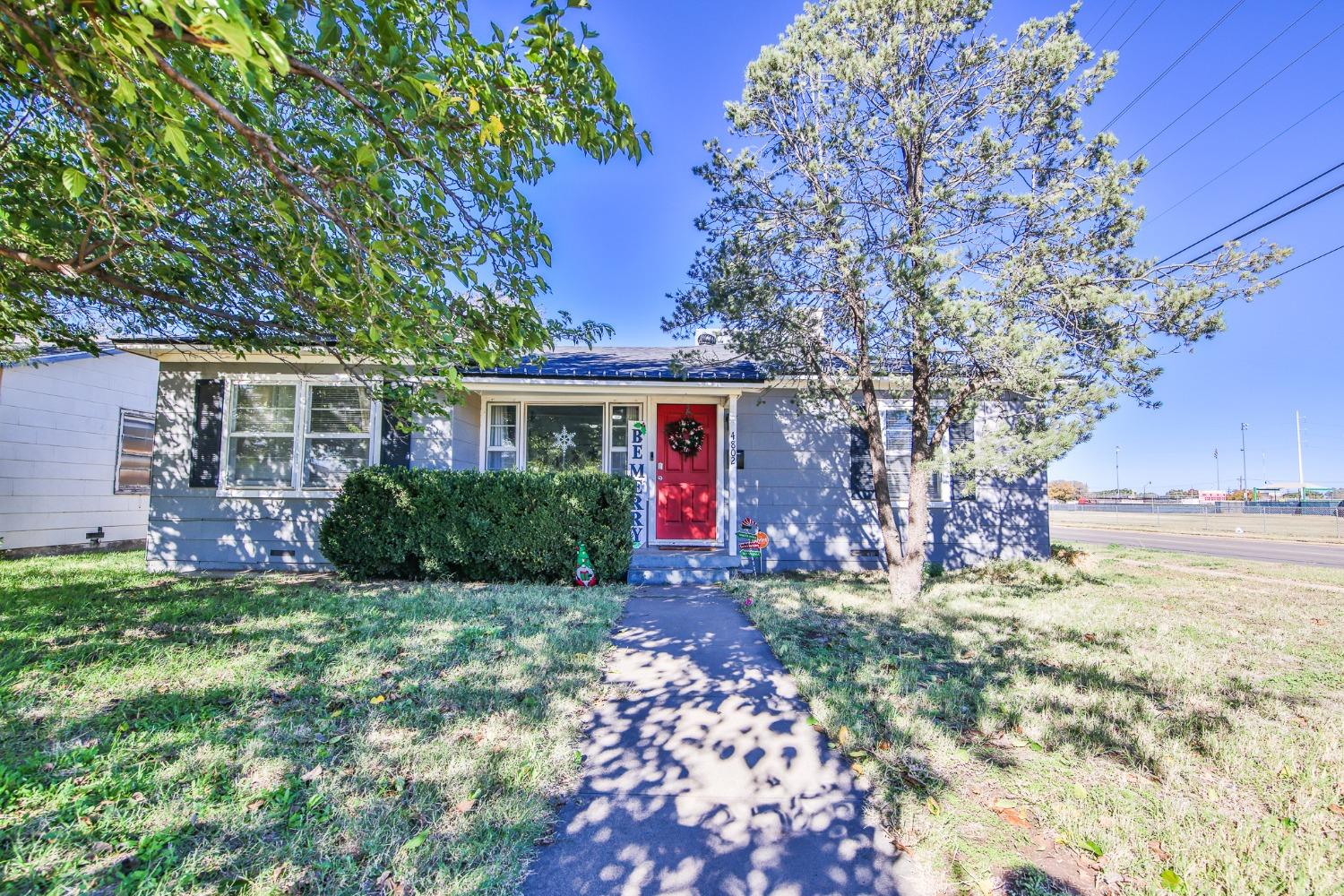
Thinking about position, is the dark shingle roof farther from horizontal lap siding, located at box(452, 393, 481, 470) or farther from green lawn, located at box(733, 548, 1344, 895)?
green lawn, located at box(733, 548, 1344, 895)

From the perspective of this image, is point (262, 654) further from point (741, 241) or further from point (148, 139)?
point (741, 241)

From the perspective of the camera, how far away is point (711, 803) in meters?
2.37

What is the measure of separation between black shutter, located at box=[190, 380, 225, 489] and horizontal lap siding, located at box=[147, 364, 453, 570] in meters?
0.11

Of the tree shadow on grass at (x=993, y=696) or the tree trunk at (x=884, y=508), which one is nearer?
the tree shadow on grass at (x=993, y=696)

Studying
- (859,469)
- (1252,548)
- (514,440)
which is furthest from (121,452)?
(1252,548)

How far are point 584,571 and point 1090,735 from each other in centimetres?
504

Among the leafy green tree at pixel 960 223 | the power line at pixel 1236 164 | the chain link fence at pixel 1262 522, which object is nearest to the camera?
the leafy green tree at pixel 960 223

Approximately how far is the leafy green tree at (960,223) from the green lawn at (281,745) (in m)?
4.27

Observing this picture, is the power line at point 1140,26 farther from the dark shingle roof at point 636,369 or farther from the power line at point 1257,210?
the dark shingle roof at point 636,369

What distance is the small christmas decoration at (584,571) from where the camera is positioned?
6763 mm

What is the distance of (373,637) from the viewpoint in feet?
14.1

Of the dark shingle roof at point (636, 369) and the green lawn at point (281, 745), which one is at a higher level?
the dark shingle roof at point (636, 369)

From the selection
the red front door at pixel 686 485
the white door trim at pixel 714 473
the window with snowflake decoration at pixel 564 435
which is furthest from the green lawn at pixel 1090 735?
the window with snowflake decoration at pixel 564 435

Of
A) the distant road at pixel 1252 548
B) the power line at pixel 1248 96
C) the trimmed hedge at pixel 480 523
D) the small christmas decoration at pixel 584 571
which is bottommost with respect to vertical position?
the distant road at pixel 1252 548
